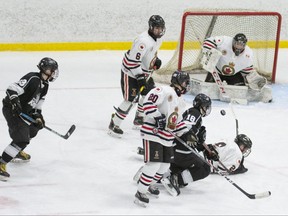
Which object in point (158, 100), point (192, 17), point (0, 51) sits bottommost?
point (0, 51)

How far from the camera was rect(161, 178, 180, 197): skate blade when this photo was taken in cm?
453

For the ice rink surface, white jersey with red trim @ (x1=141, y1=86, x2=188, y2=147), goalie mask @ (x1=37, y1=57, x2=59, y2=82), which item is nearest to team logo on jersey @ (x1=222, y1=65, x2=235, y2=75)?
the ice rink surface

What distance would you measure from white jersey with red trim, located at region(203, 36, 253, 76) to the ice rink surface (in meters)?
0.40

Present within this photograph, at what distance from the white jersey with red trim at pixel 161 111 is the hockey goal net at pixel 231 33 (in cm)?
364

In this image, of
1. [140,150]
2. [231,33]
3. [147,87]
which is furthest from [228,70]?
[140,150]

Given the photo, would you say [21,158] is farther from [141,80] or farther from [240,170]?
[240,170]

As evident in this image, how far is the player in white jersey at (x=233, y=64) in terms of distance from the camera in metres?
7.26

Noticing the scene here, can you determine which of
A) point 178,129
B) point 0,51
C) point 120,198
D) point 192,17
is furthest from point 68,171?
point 0,51

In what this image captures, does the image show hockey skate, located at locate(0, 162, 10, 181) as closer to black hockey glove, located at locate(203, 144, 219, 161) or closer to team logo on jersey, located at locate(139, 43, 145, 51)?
black hockey glove, located at locate(203, 144, 219, 161)

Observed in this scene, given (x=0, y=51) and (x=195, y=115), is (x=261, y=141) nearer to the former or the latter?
(x=195, y=115)

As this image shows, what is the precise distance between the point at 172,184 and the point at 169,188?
4 cm

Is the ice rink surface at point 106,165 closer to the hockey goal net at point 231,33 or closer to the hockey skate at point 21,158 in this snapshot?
the hockey skate at point 21,158

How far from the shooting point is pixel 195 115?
189 inches

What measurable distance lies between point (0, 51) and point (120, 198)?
5.01 meters
